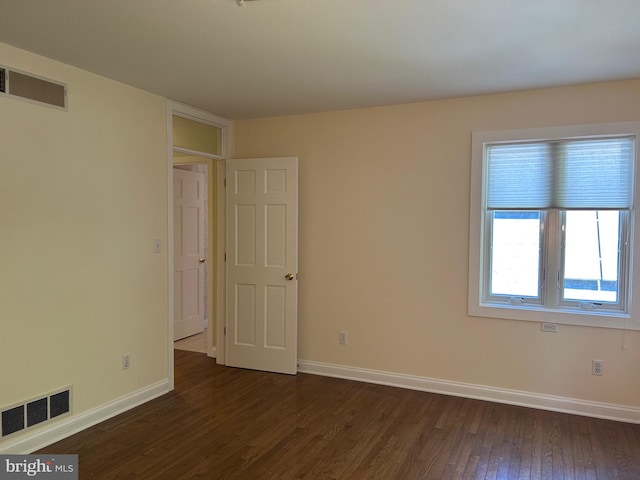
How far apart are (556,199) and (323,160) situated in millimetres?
2051

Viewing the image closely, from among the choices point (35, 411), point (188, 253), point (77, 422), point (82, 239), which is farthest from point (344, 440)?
point (188, 253)

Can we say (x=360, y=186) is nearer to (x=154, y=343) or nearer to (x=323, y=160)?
(x=323, y=160)

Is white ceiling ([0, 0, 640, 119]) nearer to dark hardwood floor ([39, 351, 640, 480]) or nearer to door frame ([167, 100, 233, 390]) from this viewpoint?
door frame ([167, 100, 233, 390])

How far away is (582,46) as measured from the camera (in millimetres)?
2639

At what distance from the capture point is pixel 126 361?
3.51 m

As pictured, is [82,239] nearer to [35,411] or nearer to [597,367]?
[35,411]

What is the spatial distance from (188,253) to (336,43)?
392 cm

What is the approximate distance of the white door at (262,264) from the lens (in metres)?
4.33

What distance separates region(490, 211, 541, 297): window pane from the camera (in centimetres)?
367

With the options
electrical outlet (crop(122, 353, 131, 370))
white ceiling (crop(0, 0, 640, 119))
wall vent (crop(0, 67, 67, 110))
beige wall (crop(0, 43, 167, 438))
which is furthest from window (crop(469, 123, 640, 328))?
wall vent (crop(0, 67, 67, 110))

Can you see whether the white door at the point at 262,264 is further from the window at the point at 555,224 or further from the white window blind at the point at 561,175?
the white window blind at the point at 561,175

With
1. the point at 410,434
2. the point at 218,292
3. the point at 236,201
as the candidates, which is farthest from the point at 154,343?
the point at 410,434

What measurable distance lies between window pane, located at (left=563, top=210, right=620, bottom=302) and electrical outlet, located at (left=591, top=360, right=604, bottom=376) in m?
0.47

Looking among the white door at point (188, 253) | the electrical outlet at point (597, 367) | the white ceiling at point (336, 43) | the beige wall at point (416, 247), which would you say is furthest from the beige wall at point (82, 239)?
the electrical outlet at point (597, 367)
